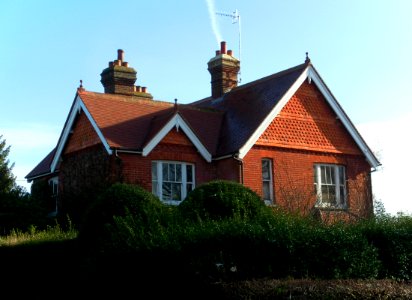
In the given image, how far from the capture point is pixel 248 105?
26.5m

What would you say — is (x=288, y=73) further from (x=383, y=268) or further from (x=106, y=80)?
(x=383, y=268)

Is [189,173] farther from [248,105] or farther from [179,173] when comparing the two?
[248,105]

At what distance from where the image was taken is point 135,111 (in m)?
25.4

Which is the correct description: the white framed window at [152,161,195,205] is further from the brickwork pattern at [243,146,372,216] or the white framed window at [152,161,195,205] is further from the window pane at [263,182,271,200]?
the window pane at [263,182,271,200]

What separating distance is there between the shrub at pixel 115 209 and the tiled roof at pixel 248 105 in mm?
7966

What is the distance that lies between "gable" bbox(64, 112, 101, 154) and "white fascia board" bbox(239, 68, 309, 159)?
512 centimetres

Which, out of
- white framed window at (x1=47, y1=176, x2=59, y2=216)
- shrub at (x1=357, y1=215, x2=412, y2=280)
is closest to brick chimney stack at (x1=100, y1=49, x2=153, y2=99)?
white framed window at (x1=47, y1=176, x2=59, y2=216)

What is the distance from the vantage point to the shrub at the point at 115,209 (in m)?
15.6

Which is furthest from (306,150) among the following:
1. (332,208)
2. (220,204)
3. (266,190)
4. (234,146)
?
(220,204)

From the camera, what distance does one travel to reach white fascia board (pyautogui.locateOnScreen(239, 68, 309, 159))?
2372cm

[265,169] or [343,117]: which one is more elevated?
[343,117]

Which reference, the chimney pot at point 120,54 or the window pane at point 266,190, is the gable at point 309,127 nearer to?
the window pane at point 266,190

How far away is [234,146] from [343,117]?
5169mm

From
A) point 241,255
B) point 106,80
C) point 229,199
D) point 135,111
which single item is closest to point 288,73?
point 135,111
